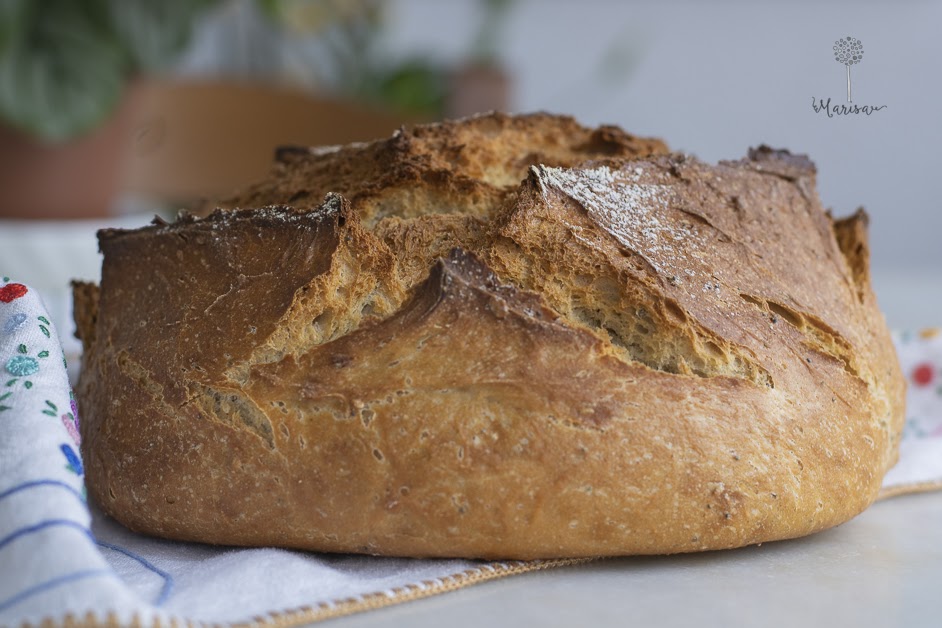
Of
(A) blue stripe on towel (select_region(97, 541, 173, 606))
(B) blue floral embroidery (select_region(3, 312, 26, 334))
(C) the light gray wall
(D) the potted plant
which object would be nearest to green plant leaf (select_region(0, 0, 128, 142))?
(D) the potted plant

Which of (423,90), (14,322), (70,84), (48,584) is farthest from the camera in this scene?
(423,90)

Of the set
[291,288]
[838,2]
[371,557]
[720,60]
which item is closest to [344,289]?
[291,288]

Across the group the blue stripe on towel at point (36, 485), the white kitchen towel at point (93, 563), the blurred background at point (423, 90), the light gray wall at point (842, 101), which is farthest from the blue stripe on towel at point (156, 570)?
the light gray wall at point (842, 101)

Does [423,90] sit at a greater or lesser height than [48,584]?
greater

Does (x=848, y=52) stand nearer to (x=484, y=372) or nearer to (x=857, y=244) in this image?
(x=857, y=244)

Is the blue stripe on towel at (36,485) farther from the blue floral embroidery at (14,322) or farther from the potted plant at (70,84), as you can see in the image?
the potted plant at (70,84)

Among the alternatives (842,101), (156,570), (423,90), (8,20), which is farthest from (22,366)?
(423,90)

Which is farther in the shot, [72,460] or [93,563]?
[72,460]
